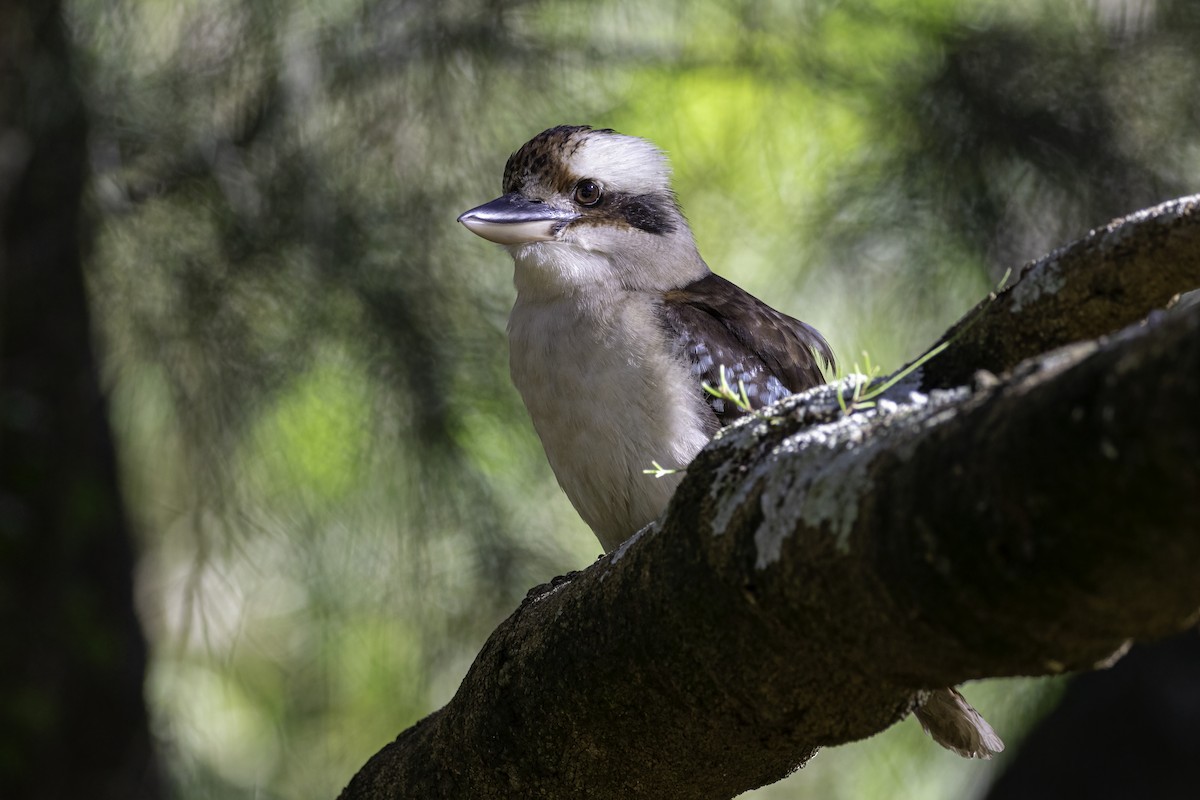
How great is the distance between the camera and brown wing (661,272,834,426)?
2531mm

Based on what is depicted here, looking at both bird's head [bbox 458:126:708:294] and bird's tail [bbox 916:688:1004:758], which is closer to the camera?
bird's tail [bbox 916:688:1004:758]

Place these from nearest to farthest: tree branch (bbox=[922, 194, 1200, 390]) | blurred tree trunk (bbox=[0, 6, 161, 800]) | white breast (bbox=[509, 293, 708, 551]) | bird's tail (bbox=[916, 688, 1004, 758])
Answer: tree branch (bbox=[922, 194, 1200, 390]) → bird's tail (bbox=[916, 688, 1004, 758]) → white breast (bbox=[509, 293, 708, 551]) → blurred tree trunk (bbox=[0, 6, 161, 800])

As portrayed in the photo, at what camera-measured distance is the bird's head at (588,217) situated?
8.98 feet

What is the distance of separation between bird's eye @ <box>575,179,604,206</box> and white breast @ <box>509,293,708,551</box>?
13.7 inches

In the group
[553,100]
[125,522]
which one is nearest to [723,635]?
[553,100]

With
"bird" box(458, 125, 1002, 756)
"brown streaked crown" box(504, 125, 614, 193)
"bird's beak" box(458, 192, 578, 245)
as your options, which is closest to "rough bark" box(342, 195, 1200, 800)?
"bird" box(458, 125, 1002, 756)

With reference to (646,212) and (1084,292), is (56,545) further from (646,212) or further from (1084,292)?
(1084,292)

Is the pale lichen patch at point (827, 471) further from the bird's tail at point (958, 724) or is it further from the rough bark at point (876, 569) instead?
the bird's tail at point (958, 724)

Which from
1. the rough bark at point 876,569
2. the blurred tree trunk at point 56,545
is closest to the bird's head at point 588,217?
the rough bark at point 876,569

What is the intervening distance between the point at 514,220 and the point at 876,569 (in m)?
1.79

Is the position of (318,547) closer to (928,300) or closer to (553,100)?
(553,100)

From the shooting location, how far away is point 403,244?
3.20 m

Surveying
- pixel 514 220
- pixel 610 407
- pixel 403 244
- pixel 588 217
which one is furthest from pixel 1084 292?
pixel 403 244

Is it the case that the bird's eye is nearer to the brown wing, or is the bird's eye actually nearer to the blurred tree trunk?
the brown wing
